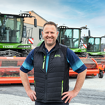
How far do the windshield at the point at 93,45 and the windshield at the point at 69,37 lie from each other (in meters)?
4.21

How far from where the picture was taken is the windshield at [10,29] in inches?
372

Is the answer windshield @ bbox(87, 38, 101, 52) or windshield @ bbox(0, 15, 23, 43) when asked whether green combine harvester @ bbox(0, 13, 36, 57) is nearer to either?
windshield @ bbox(0, 15, 23, 43)

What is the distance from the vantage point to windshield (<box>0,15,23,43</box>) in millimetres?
9461

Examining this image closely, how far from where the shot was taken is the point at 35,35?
30.0m

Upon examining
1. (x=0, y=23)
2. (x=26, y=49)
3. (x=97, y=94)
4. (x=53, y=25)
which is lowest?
(x=97, y=94)

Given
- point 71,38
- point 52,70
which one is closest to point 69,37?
point 71,38

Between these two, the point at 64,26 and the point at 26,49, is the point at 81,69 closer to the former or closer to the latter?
the point at 26,49

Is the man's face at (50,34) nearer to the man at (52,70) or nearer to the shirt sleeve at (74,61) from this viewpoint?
the man at (52,70)

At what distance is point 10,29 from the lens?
31.2 feet

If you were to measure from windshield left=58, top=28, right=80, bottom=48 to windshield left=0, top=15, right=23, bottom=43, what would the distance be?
3.24 metres

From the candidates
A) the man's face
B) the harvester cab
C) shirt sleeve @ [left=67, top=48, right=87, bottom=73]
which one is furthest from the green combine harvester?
shirt sleeve @ [left=67, top=48, right=87, bottom=73]

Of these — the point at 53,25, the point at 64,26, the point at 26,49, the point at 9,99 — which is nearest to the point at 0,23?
the point at 26,49

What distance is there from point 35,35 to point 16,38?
2028 cm

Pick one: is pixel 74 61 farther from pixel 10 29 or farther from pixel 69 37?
pixel 69 37
